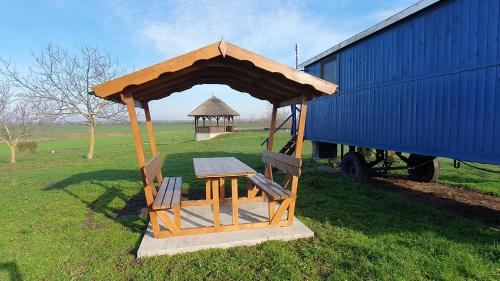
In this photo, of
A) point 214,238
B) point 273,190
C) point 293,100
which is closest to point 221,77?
point 293,100

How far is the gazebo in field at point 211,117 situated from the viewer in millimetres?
35312

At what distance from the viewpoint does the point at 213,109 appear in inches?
1420

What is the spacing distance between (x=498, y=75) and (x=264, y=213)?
163 inches

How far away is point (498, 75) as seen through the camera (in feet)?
15.1

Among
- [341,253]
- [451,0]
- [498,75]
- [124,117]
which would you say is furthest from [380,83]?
[124,117]

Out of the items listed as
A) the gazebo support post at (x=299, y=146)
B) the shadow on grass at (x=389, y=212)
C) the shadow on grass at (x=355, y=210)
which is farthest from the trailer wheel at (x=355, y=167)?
the gazebo support post at (x=299, y=146)

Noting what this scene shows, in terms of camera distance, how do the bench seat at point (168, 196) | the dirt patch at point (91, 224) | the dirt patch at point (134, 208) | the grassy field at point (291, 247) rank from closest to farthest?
the grassy field at point (291, 247) < the bench seat at point (168, 196) < the dirt patch at point (91, 224) < the dirt patch at point (134, 208)

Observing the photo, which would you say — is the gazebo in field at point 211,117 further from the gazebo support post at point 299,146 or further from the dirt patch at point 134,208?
the gazebo support post at point 299,146

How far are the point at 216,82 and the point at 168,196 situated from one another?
8.23ft

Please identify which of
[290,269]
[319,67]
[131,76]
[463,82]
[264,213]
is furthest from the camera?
[319,67]

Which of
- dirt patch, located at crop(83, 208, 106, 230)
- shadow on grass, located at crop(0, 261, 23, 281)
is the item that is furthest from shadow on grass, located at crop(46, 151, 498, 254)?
→ shadow on grass, located at crop(0, 261, 23, 281)

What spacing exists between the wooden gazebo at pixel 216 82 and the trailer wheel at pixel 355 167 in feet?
11.9

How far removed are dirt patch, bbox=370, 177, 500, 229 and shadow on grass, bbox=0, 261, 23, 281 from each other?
673 cm

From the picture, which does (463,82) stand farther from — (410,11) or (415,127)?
(410,11)
